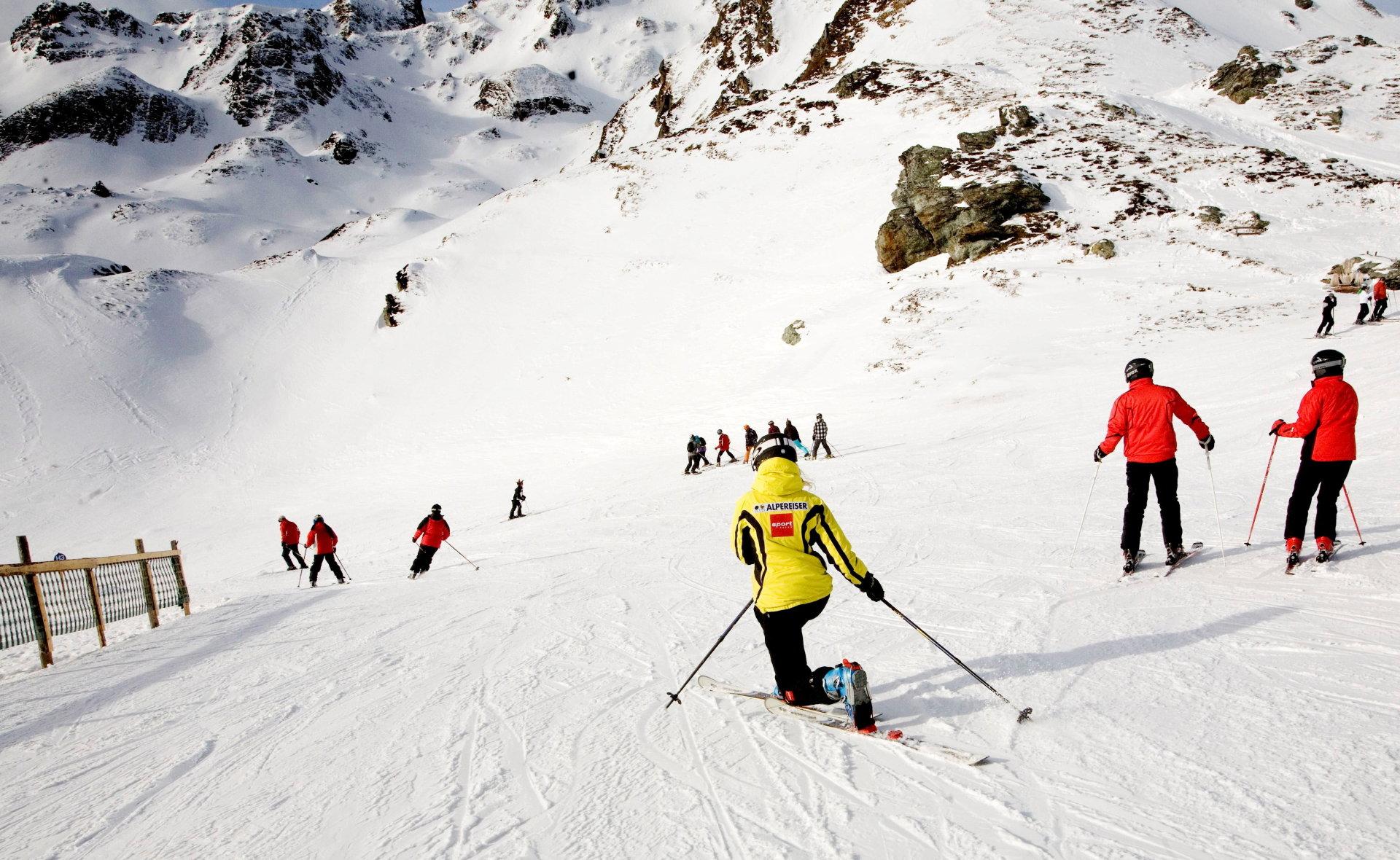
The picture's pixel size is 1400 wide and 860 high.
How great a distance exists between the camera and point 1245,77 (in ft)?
125

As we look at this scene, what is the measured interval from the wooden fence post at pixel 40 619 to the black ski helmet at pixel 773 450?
8331mm

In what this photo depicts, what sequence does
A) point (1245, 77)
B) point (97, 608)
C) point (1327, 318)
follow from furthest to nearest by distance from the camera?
1. point (1245, 77)
2. point (1327, 318)
3. point (97, 608)

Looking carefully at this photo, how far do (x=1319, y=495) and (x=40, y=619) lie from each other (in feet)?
41.9

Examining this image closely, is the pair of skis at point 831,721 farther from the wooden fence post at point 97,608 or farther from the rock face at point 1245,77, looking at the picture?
the rock face at point 1245,77

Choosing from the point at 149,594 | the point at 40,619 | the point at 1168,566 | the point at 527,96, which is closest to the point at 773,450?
the point at 1168,566

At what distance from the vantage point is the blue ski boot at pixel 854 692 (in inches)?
139

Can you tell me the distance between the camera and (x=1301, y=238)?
2378cm

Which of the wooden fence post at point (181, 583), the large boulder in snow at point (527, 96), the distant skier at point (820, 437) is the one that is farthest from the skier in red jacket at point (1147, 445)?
the large boulder in snow at point (527, 96)

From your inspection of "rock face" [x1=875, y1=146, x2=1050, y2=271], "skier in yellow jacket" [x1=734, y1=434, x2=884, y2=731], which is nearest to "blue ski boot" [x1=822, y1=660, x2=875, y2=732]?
"skier in yellow jacket" [x1=734, y1=434, x2=884, y2=731]

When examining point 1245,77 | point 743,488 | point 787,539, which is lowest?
point 743,488

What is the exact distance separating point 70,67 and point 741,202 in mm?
135580

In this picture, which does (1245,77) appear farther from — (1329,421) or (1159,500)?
(1159,500)

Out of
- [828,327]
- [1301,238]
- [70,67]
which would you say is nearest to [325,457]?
[828,327]

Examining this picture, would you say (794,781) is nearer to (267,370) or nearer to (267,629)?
(267,629)
